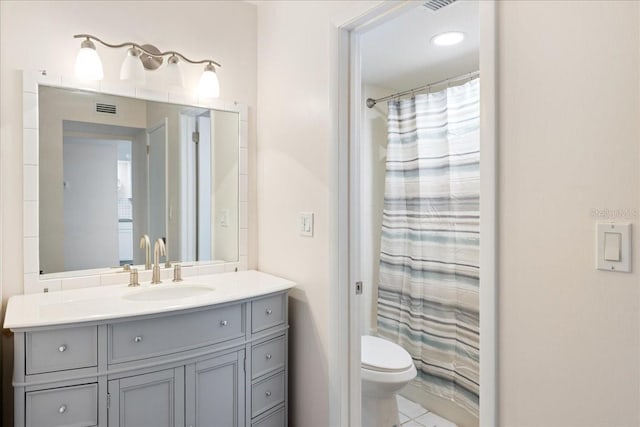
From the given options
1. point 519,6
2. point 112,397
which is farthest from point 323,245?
point 519,6

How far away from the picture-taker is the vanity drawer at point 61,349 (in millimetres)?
1282

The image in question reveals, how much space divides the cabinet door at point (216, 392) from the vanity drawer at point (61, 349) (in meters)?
0.36

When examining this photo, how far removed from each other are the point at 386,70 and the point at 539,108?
196 centimetres

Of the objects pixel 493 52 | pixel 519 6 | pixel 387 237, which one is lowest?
pixel 387 237

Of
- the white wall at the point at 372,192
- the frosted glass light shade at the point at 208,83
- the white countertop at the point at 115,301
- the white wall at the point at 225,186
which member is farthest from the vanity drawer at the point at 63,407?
the white wall at the point at 372,192

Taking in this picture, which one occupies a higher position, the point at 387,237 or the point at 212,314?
the point at 387,237

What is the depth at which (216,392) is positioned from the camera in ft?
5.30

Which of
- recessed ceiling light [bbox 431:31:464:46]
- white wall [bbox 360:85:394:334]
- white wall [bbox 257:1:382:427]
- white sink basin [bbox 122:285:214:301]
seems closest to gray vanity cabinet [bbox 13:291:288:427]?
white wall [bbox 257:1:382:427]

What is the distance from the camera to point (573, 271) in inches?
36.3

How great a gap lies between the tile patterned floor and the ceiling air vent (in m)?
2.35

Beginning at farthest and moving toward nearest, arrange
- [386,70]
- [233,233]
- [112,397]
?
[386,70]
[233,233]
[112,397]

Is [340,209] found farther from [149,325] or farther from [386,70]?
[386,70]

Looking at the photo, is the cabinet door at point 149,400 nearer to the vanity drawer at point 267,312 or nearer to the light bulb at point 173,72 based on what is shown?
the vanity drawer at point 267,312

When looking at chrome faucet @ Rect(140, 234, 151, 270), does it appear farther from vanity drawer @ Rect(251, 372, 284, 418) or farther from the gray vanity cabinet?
vanity drawer @ Rect(251, 372, 284, 418)
